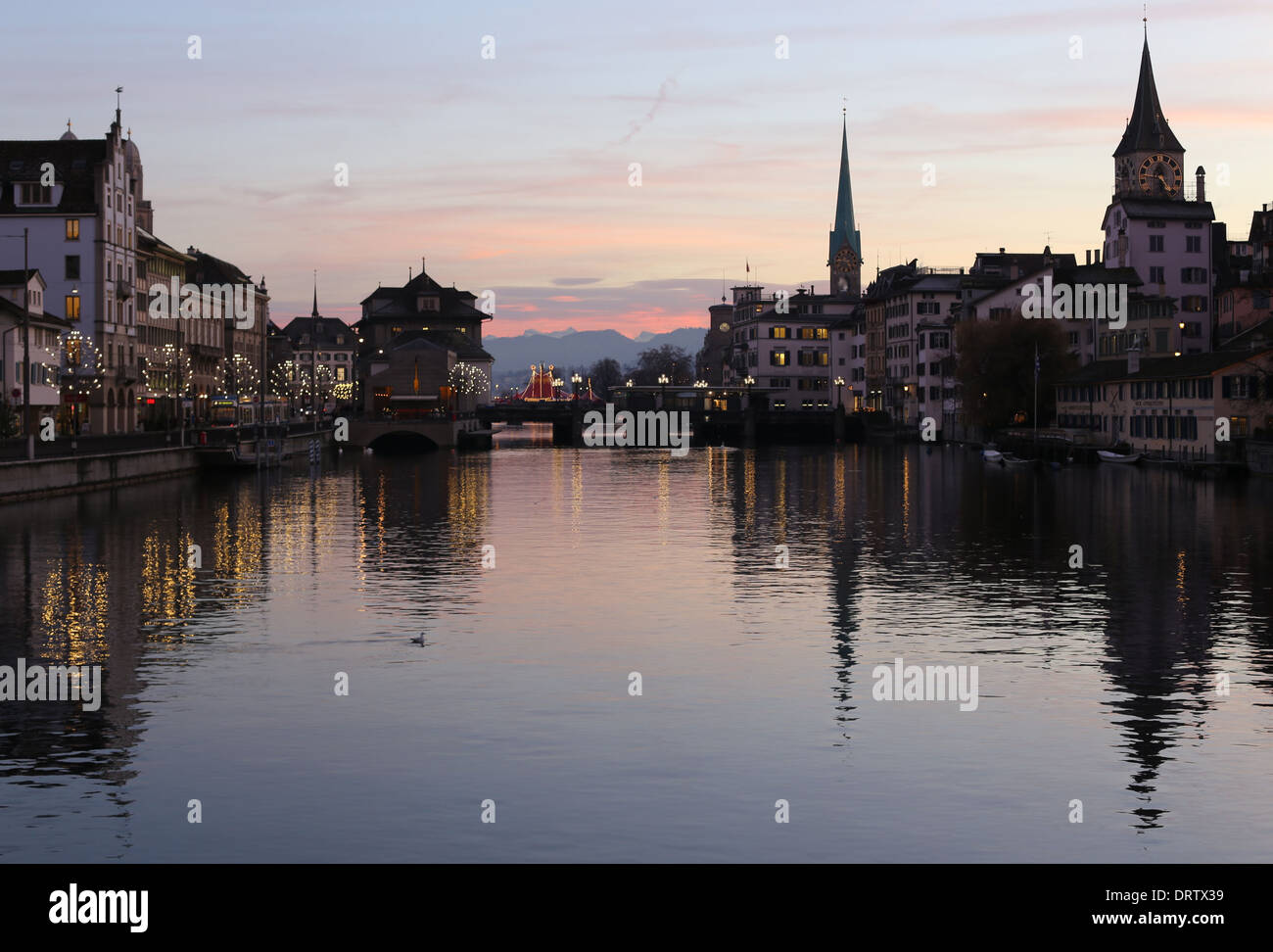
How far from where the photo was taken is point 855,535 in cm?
6450

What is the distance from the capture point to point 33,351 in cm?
10500

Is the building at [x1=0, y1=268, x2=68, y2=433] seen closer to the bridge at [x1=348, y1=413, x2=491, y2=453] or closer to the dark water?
the dark water

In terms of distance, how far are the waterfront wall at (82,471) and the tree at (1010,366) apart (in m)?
80.5

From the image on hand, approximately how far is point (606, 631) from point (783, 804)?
16176 millimetres

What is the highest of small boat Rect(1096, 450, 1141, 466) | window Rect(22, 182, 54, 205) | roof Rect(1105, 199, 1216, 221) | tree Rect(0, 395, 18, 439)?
roof Rect(1105, 199, 1216, 221)

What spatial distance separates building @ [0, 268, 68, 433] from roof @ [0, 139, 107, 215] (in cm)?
889

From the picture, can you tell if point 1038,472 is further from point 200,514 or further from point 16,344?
point 16,344

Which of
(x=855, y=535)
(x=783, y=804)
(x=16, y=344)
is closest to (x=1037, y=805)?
(x=783, y=804)

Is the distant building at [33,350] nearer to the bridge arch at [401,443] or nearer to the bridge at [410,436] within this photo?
the bridge at [410,436]

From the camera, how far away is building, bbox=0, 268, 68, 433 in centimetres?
10200

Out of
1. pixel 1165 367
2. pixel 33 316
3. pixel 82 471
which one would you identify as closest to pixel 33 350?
pixel 33 316

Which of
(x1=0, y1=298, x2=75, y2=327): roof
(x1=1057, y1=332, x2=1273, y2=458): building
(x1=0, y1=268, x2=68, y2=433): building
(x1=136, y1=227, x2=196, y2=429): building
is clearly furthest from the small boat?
(x1=0, y1=298, x2=75, y2=327): roof

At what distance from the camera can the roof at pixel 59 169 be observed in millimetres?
124250
